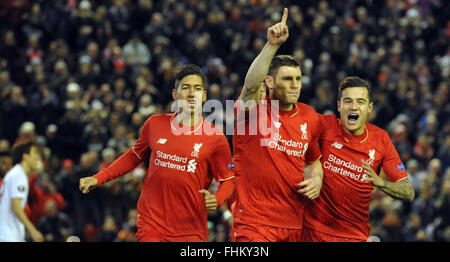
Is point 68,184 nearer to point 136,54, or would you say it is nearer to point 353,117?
point 136,54

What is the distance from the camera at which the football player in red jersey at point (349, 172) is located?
27.0 ft

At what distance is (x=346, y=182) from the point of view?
821cm

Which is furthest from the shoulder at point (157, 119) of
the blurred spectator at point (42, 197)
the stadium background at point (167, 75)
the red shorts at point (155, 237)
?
the blurred spectator at point (42, 197)

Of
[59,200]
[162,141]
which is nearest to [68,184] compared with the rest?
[59,200]

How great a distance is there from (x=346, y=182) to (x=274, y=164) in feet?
2.95

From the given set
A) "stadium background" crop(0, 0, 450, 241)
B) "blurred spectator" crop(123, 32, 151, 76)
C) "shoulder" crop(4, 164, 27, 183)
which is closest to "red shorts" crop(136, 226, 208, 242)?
"shoulder" crop(4, 164, 27, 183)

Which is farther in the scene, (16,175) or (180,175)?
(16,175)

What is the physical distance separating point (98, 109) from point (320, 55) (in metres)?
5.60

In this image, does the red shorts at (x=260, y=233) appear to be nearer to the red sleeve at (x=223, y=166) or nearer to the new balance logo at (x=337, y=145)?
the red sleeve at (x=223, y=166)

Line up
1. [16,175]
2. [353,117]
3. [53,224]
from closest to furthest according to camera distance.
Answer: [353,117], [16,175], [53,224]

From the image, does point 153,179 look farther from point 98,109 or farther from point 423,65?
point 423,65

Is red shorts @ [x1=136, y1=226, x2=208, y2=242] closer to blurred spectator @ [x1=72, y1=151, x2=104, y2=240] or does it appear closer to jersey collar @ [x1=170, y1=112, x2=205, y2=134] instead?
jersey collar @ [x1=170, y1=112, x2=205, y2=134]

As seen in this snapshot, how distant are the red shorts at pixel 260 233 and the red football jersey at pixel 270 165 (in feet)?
0.17

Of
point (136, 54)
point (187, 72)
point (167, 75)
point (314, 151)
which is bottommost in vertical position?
point (314, 151)
